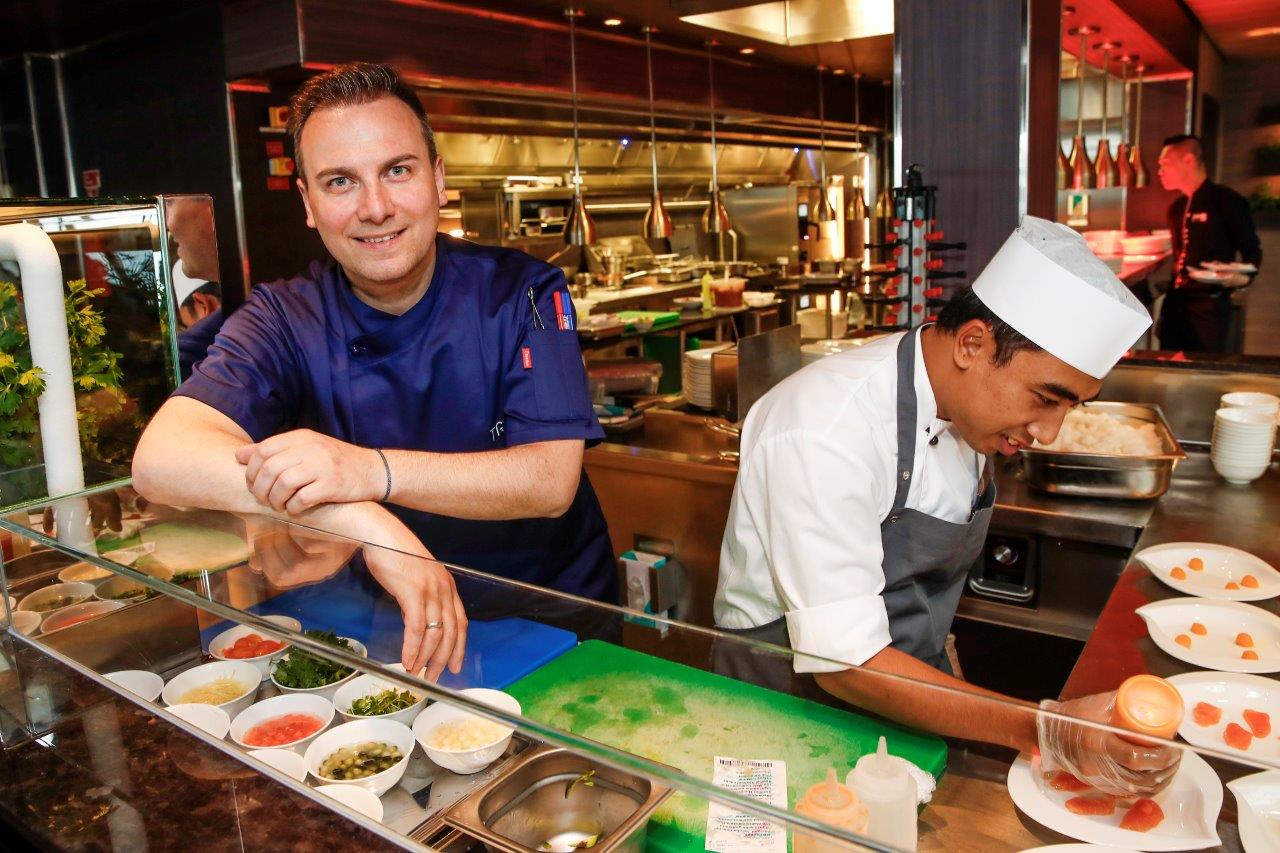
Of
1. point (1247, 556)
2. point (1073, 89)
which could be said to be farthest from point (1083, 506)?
point (1073, 89)

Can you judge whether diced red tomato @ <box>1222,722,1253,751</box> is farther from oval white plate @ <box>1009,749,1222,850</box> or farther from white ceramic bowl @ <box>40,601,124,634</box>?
white ceramic bowl @ <box>40,601,124,634</box>

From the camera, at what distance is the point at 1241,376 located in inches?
136

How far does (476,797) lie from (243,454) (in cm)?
71

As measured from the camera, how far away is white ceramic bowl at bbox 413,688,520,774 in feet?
4.07

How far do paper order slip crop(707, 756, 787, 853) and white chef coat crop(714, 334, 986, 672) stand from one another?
0.50m

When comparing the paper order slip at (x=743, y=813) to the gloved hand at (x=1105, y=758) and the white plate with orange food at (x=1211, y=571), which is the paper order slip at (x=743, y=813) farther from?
the white plate with orange food at (x=1211, y=571)

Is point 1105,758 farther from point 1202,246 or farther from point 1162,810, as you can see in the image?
point 1202,246

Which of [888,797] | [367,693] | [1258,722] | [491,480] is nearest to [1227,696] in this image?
[1258,722]

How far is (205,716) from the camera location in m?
1.41

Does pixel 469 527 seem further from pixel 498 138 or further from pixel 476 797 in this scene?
pixel 498 138

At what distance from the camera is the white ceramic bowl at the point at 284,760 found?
129 cm

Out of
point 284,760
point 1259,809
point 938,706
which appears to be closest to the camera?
point 1259,809

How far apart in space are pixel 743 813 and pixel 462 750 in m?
0.38

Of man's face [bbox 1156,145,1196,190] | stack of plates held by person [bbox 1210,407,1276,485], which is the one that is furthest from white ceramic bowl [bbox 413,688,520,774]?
man's face [bbox 1156,145,1196,190]
